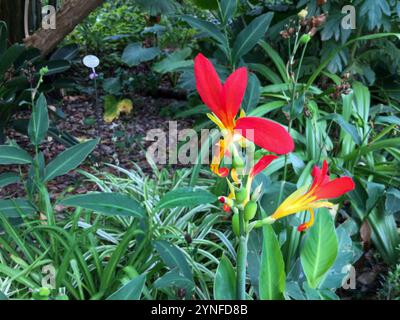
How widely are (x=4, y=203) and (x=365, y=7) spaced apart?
1.74 metres

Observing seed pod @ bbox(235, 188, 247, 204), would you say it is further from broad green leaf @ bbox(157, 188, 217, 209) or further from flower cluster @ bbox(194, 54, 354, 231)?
broad green leaf @ bbox(157, 188, 217, 209)

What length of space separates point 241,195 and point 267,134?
0.50 feet

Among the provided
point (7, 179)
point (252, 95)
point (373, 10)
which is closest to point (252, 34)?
point (252, 95)

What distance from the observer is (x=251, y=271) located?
1.30m

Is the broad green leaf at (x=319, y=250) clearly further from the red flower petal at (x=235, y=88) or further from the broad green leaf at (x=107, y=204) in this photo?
the red flower petal at (x=235, y=88)

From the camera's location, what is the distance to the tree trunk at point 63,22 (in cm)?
252

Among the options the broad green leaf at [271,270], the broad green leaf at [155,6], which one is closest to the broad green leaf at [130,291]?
the broad green leaf at [271,270]

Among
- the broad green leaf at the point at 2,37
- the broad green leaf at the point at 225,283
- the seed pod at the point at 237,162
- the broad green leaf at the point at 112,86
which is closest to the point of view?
the seed pod at the point at 237,162

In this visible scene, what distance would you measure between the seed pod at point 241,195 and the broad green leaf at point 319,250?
1.32ft

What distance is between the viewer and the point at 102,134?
3.03 meters

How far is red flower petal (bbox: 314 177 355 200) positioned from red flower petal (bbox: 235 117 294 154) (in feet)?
0.61

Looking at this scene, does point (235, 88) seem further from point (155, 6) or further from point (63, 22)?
point (155, 6)

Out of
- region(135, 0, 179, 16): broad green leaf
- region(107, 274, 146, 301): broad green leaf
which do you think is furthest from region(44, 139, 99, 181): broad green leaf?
region(135, 0, 179, 16): broad green leaf
